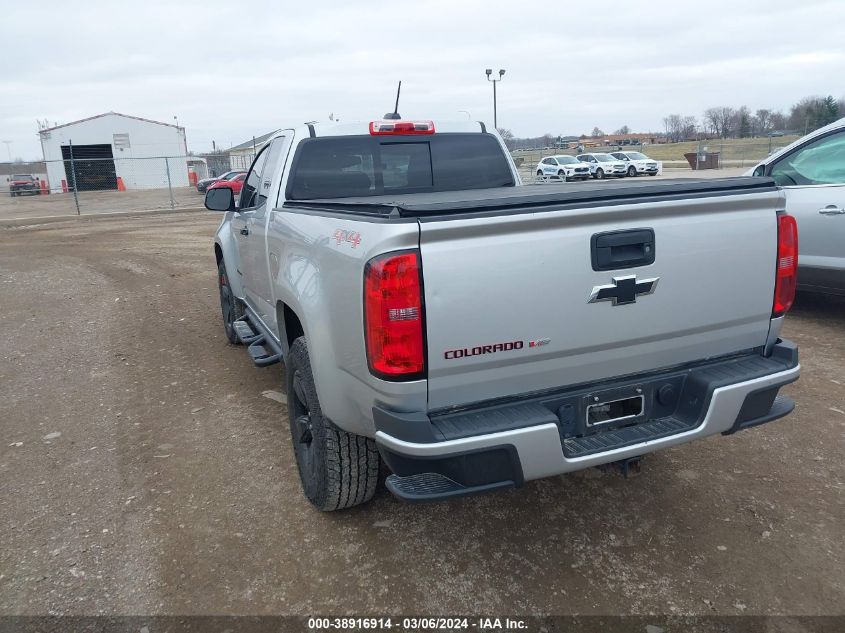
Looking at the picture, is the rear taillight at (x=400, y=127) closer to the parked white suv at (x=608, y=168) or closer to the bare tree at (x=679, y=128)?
the parked white suv at (x=608, y=168)

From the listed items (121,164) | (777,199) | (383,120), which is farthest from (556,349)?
(121,164)

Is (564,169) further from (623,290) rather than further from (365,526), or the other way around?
(623,290)

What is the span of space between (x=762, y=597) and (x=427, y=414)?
158 centimetres

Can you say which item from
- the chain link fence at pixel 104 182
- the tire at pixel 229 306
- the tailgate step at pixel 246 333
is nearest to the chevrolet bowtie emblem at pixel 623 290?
the tailgate step at pixel 246 333

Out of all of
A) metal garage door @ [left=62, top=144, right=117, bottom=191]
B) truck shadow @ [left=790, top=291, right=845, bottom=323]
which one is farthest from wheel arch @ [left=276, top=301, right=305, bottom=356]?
metal garage door @ [left=62, top=144, right=117, bottom=191]

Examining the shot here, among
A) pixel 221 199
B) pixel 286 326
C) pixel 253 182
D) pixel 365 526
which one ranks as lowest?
pixel 365 526

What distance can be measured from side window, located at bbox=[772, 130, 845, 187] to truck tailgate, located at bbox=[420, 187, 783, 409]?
3682 mm

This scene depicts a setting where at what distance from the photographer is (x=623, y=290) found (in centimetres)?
248

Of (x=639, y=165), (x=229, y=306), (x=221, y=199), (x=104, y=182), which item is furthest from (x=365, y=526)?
(x=104, y=182)

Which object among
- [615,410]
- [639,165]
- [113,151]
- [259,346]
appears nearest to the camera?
[615,410]

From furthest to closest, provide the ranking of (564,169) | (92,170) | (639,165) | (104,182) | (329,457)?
(92,170) < (104,182) < (639,165) < (564,169) < (329,457)

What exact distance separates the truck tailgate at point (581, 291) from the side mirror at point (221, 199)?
10.0 ft

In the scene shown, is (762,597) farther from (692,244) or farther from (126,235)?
(126,235)

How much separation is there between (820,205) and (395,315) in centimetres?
514
